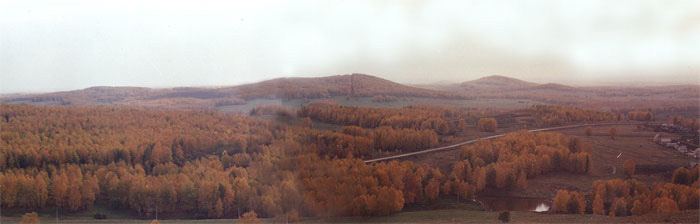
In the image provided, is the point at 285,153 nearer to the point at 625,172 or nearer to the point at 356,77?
the point at 356,77

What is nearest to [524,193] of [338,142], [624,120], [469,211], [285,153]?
[469,211]

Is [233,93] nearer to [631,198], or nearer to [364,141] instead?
[364,141]

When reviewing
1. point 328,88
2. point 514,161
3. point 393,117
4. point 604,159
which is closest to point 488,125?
point 514,161

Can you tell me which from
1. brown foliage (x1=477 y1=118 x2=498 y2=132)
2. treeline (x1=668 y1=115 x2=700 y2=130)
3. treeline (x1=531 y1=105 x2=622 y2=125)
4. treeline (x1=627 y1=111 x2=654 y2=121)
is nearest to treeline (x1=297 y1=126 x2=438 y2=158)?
brown foliage (x1=477 y1=118 x2=498 y2=132)

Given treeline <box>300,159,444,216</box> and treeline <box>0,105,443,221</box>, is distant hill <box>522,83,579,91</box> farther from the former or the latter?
treeline <box>300,159,444,216</box>

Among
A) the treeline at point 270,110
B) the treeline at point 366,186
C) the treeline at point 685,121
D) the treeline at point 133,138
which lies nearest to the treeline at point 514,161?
the treeline at point 366,186

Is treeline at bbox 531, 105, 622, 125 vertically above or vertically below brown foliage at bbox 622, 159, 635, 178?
above
